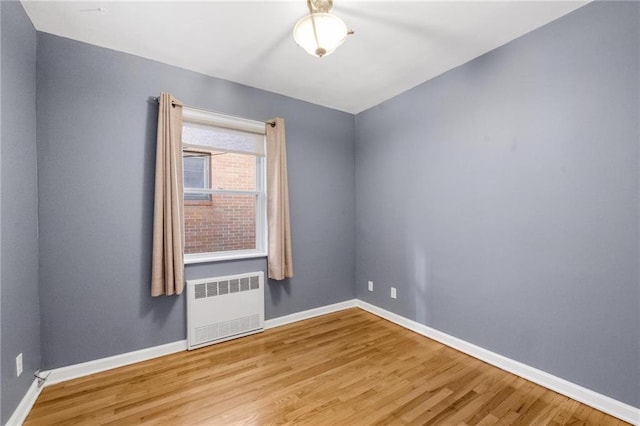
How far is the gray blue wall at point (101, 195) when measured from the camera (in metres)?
2.21

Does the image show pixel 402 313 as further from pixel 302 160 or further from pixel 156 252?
pixel 156 252

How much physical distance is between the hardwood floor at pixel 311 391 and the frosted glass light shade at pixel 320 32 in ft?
7.77

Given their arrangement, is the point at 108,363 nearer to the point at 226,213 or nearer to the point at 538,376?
the point at 226,213

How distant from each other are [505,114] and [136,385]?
366 cm

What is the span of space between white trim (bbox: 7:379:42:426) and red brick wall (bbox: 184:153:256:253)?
1.51 meters

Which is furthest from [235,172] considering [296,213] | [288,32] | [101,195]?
[288,32]

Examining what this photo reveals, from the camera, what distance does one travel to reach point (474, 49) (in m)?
2.45

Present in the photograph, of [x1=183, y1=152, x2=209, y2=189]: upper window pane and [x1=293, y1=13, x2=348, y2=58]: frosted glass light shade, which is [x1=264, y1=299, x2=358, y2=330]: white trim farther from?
[x1=293, y1=13, x2=348, y2=58]: frosted glass light shade

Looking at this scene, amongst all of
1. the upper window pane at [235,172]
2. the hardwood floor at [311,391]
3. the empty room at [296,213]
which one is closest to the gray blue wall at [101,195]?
the empty room at [296,213]

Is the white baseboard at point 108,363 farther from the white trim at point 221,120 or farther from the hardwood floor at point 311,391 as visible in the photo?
the white trim at point 221,120

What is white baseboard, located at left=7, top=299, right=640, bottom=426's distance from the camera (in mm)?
1802

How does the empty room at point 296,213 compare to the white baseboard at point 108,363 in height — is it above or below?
above

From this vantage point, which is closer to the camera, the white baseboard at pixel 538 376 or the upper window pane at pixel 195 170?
the white baseboard at pixel 538 376

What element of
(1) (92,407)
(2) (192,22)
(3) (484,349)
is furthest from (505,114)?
(1) (92,407)
